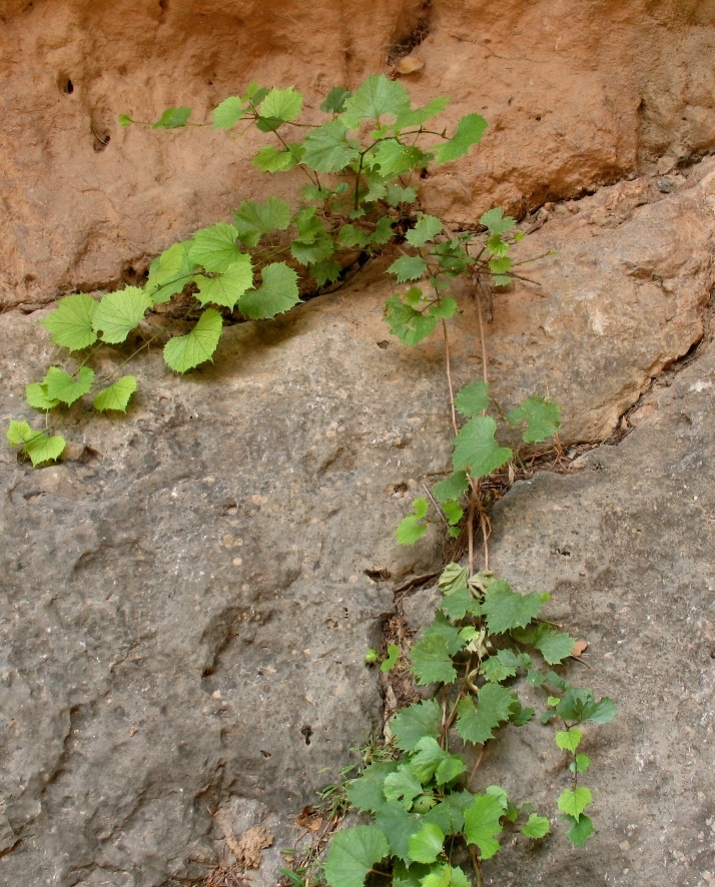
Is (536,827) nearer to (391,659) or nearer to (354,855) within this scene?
(354,855)

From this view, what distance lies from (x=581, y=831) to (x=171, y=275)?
1.83 m

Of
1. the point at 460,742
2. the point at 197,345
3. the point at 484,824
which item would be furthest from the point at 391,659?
the point at 197,345

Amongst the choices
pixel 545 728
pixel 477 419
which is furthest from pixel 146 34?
pixel 545 728

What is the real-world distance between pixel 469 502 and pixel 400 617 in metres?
0.38

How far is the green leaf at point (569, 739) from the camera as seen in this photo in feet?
6.73

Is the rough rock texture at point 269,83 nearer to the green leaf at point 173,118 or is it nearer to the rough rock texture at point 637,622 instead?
the green leaf at point 173,118

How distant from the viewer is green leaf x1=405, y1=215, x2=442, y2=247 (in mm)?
2574

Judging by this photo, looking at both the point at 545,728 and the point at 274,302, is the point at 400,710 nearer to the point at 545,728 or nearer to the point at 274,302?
the point at 545,728

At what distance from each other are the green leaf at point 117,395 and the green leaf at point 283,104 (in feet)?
2.92

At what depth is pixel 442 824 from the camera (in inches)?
79.2

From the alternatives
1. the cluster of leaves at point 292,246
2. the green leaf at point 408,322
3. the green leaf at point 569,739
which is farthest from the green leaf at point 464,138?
the green leaf at point 569,739

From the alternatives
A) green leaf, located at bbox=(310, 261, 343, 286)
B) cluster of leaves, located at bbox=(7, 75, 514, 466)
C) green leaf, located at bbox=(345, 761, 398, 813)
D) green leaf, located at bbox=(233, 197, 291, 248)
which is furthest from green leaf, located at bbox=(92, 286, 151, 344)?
green leaf, located at bbox=(345, 761, 398, 813)

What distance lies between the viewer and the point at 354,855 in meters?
2.00

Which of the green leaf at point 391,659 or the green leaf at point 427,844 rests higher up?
the green leaf at point 391,659
